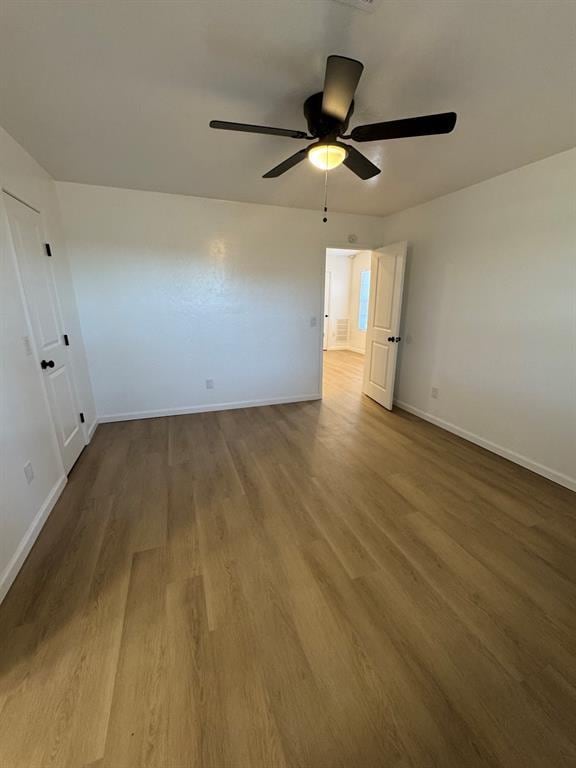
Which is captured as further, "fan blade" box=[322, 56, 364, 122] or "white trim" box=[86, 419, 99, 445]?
"white trim" box=[86, 419, 99, 445]

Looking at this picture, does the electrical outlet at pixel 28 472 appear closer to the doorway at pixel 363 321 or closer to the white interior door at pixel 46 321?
the white interior door at pixel 46 321

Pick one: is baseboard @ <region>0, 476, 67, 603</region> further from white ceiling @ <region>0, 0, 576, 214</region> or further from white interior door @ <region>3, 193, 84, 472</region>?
white ceiling @ <region>0, 0, 576, 214</region>

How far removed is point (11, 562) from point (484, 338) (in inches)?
159

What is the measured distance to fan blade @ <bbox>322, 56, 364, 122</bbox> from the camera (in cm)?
121

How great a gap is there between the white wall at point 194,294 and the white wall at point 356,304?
3.73m

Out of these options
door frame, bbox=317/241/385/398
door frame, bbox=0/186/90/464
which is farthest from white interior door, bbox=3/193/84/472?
door frame, bbox=317/241/385/398

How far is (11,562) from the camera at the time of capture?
1666 millimetres

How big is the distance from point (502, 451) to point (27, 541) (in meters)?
3.85

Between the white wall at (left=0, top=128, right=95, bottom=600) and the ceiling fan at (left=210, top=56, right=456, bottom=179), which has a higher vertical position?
the ceiling fan at (left=210, top=56, right=456, bottom=179)

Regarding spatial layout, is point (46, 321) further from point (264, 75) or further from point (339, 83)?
point (339, 83)

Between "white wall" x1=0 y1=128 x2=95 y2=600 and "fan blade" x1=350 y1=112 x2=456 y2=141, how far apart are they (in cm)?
226

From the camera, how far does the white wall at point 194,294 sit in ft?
10.9

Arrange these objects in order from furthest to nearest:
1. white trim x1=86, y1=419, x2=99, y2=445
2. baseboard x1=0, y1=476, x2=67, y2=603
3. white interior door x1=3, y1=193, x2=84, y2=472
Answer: white trim x1=86, y1=419, x2=99, y2=445 → white interior door x1=3, y1=193, x2=84, y2=472 → baseboard x1=0, y1=476, x2=67, y2=603

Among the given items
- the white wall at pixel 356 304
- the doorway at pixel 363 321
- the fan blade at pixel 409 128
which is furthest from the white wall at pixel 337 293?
the fan blade at pixel 409 128
